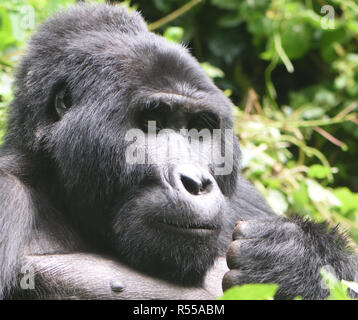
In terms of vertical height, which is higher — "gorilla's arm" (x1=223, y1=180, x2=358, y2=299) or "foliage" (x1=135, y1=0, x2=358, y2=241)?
"gorilla's arm" (x1=223, y1=180, x2=358, y2=299)

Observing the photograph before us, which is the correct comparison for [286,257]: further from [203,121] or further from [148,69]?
[148,69]

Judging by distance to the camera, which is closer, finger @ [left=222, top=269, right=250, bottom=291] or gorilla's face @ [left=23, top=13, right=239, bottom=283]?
gorilla's face @ [left=23, top=13, right=239, bottom=283]

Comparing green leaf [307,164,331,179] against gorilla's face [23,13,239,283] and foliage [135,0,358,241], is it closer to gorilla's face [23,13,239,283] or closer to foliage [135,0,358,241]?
foliage [135,0,358,241]

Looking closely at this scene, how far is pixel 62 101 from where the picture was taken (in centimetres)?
339

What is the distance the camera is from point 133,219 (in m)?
3.11

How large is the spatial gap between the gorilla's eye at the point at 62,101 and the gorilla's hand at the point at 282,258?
41.2 inches

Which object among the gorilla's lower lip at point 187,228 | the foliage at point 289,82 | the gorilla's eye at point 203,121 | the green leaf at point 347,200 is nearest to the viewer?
the gorilla's lower lip at point 187,228

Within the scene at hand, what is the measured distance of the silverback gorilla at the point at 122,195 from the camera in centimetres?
305

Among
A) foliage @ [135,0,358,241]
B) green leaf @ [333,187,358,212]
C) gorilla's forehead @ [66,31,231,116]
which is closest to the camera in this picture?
gorilla's forehead @ [66,31,231,116]

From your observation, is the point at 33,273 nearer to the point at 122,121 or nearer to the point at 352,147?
the point at 122,121

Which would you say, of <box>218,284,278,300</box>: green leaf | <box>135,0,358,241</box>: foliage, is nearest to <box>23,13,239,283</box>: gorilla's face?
<box>218,284,278,300</box>: green leaf

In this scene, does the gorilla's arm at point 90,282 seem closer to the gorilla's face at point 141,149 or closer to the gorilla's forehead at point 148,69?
the gorilla's face at point 141,149

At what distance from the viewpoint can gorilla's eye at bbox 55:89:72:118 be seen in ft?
11.1

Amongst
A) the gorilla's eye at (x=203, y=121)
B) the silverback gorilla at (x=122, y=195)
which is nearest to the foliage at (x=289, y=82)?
the gorilla's eye at (x=203, y=121)
